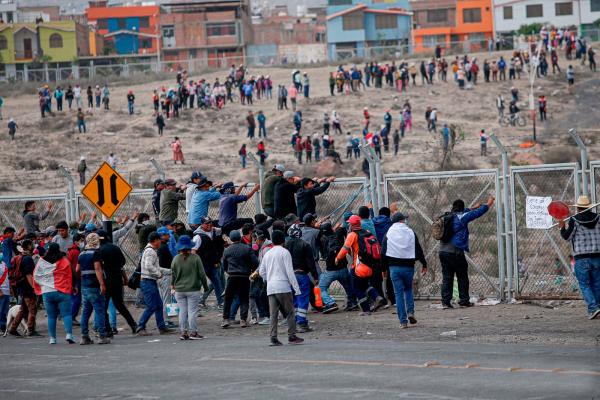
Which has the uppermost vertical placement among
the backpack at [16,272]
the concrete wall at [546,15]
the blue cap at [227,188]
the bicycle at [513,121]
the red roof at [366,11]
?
the red roof at [366,11]

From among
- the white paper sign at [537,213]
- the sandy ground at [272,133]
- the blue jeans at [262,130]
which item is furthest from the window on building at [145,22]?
the white paper sign at [537,213]

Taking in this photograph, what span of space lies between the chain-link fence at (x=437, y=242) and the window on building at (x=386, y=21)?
7829cm

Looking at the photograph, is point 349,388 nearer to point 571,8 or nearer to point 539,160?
point 539,160

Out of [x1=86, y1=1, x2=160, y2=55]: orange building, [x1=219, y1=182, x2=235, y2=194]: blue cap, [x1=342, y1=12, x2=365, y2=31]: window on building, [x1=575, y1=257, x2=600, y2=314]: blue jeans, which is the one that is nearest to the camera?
[x1=575, y1=257, x2=600, y2=314]: blue jeans

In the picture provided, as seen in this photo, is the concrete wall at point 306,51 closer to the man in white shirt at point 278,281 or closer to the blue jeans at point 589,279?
the blue jeans at point 589,279

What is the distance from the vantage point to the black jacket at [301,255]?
1711cm

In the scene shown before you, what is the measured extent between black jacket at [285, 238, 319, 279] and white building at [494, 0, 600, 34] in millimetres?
84615

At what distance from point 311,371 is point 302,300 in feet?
13.6

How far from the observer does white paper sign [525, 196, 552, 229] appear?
1805 centimetres

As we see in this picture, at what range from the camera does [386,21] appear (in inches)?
4176

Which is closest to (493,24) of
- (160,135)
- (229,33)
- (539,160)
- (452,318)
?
(229,33)

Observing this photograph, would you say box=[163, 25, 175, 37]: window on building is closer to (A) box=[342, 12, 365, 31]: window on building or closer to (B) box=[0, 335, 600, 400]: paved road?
(A) box=[342, 12, 365, 31]: window on building

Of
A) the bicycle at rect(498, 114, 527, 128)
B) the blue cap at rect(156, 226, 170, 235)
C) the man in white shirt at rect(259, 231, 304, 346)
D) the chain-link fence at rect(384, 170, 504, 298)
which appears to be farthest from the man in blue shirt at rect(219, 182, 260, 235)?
the bicycle at rect(498, 114, 527, 128)

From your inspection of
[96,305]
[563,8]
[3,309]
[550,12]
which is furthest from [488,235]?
[550,12]
